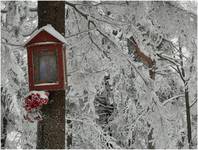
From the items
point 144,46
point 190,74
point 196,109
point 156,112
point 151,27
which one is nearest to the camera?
point 156,112

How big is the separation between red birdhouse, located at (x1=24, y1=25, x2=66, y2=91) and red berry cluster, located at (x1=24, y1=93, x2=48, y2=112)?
0.08 metres

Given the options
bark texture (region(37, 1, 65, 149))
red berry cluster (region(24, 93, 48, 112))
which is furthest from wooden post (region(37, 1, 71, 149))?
red berry cluster (region(24, 93, 48, 112))

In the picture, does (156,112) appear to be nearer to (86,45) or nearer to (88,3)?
(86,45)

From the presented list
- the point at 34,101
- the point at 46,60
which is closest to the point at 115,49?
the point at 46,60

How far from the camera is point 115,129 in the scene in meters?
9.48

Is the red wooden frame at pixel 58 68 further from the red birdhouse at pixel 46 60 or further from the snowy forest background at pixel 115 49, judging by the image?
the snowy forest background at pixel 115 49

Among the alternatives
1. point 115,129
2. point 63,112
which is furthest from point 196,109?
point 63,112

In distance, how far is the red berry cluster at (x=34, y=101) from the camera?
352 centimetres

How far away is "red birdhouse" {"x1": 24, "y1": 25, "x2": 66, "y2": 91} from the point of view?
11.7 feet

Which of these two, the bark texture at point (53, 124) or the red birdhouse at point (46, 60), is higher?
the red birdhouse at point (46, 60)

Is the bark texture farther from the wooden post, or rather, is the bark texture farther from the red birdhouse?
the red birdhouse

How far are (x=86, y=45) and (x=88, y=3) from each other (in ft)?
1.78

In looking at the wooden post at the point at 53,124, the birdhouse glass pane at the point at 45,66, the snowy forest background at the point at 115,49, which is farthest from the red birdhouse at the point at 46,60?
the snowy forest background at the point at 115,49

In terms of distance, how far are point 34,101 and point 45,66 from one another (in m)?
0.32
